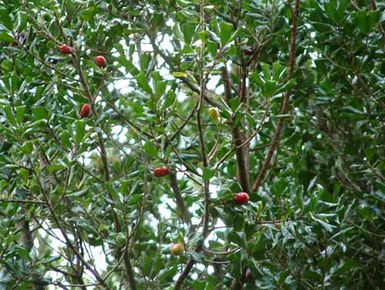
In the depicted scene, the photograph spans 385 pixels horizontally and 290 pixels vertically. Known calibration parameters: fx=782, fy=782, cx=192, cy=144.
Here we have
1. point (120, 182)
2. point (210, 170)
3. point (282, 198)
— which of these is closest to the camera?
point (210, 170)

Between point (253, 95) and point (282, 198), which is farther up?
point (253, 95)

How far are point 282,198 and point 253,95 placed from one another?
42 centimetres

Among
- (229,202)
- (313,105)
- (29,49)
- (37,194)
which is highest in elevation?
(29,49)

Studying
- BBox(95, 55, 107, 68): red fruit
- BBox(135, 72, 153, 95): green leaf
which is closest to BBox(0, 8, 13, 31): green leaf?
BBox(95, 55, 107, 68): red fruit

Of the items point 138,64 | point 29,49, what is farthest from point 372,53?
point 29,49

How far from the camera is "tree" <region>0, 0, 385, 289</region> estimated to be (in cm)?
247

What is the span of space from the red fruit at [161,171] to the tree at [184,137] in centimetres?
2

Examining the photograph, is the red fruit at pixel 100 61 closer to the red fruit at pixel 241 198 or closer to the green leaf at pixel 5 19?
the green leaf at pixel 5 19

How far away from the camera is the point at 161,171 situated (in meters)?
2.45

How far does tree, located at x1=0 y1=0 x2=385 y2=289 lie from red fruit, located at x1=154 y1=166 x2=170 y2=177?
2 cm

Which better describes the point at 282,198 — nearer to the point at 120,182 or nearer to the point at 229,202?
the point at 229,202

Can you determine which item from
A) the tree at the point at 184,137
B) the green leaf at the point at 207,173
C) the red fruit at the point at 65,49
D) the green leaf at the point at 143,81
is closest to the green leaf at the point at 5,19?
the tree at the point at 184,137

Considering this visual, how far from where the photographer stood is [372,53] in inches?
114

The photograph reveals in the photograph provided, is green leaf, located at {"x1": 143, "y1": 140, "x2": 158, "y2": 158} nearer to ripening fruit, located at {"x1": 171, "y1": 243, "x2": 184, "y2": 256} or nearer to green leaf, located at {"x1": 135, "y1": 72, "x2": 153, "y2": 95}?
green leaf, located at {"x1": 135, "y1": 72, "x2": 153, "y2": 95}
